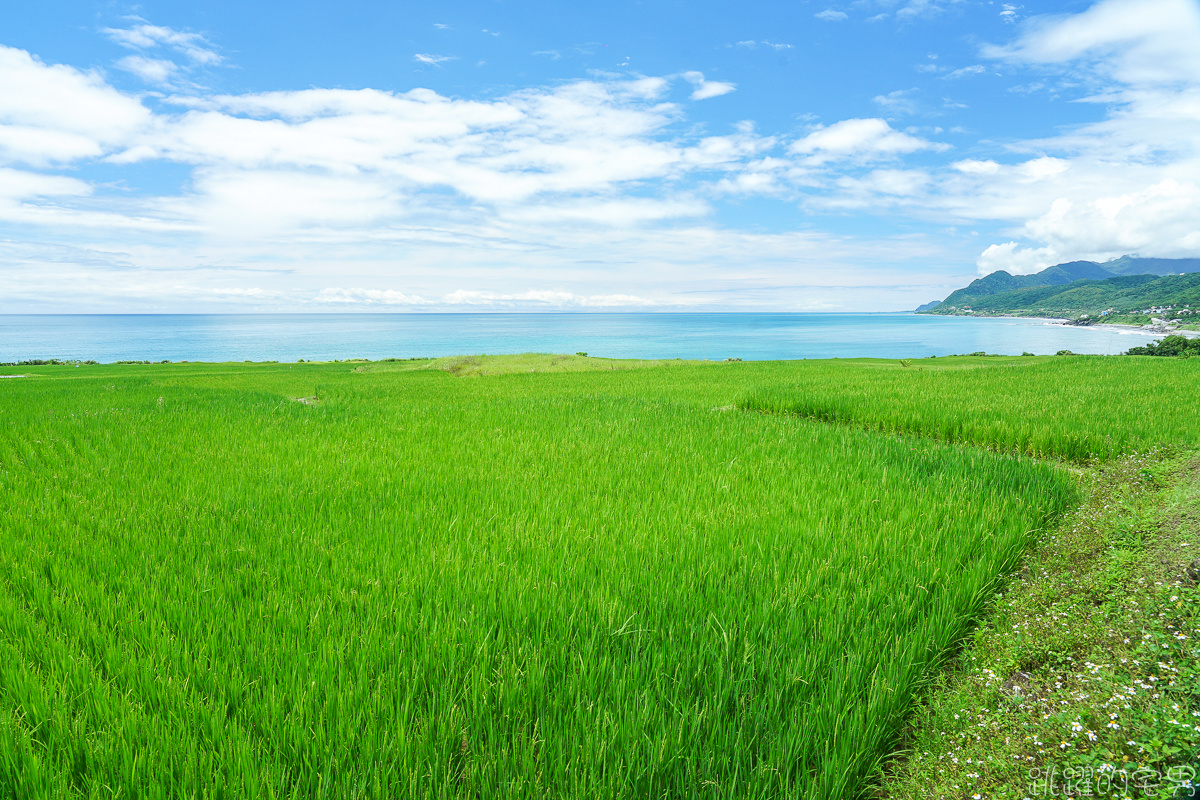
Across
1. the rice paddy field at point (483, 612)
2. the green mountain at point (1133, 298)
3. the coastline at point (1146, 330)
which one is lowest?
the rice paddy field at point (483, 612)

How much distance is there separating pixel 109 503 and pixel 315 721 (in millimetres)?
3535

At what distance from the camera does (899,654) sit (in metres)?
2.28

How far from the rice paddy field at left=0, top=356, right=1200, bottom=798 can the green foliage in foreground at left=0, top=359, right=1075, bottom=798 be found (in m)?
0.02

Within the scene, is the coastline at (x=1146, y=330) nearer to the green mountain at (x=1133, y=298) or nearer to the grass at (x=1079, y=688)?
the green mountain at (x=1133, y=298)

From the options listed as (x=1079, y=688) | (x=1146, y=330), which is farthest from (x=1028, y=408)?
(x=1146, y=330)

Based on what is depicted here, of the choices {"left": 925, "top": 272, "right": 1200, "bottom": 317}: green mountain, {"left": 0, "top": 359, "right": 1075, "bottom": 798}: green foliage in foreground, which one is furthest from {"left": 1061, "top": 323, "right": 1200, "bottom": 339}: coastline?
{"left": 0, "top": 359, "right": 1075, "bottom": 798}: green foliage in foreground

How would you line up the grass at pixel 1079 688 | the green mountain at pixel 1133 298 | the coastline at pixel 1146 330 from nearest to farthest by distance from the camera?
the grass at pixel 1079 688 → the coastline at pixel 1146 330 → the green mountain at pixel 1133 298

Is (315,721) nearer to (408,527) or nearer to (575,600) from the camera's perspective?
(575,600)

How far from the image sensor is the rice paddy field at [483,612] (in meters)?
1.68

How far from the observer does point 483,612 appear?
2.45 m

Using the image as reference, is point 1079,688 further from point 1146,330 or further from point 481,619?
point 1146,330

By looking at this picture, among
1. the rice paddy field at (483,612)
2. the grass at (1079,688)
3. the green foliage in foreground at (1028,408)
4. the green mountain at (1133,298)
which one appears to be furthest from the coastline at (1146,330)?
the rice paddy field at (483,612)

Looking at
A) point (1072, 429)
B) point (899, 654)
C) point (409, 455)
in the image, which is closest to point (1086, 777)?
point (899, 654)

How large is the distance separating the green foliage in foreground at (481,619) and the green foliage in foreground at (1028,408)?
6.73 ft
